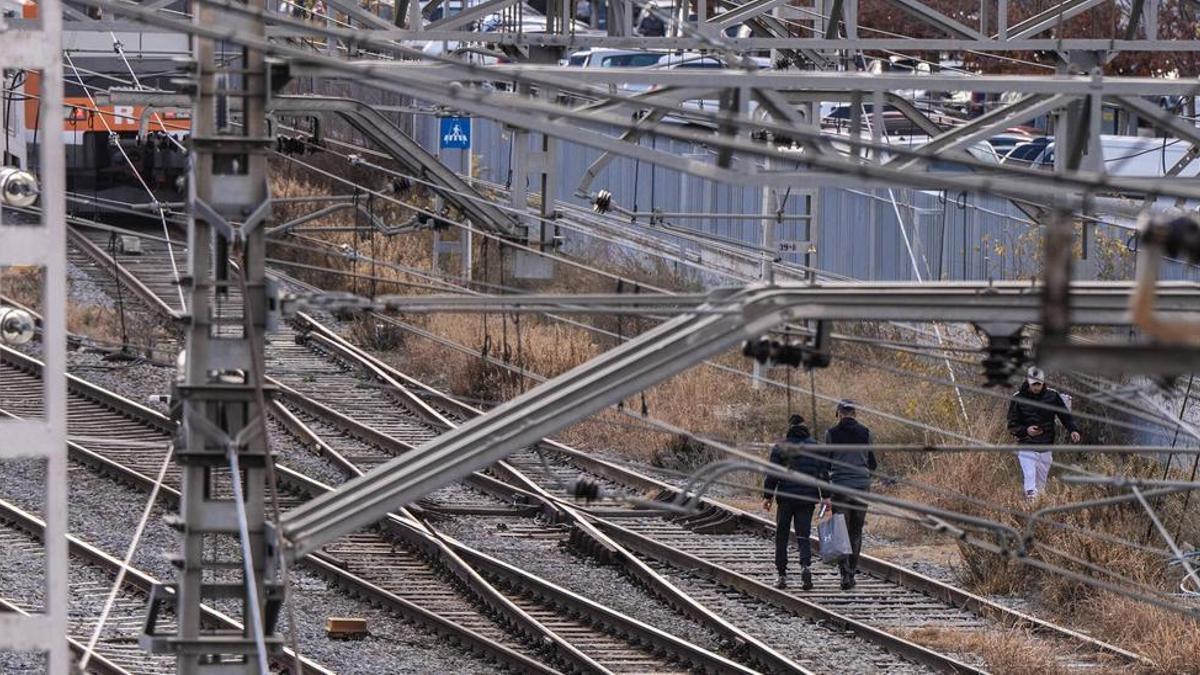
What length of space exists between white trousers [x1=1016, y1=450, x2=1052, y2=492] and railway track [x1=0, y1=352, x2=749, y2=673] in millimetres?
4097

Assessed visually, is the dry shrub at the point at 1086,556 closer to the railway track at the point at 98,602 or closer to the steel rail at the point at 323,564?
the steel rail at the point at 323,564

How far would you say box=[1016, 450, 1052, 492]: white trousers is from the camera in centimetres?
1580

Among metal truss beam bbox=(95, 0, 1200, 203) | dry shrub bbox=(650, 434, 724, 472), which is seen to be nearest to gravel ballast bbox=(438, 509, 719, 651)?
dry shrub bbox=(650, 434, 724, 472)

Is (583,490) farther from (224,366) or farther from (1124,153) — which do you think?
(1124,153)

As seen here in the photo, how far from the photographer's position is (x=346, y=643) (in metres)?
12.7

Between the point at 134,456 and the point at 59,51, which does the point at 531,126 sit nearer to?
the point at 59,51

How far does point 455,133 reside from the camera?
2216 centimetres

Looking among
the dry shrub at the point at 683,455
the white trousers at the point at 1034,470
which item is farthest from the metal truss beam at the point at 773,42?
the dry shrub at the point at 683,455

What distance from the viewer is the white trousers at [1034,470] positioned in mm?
15805

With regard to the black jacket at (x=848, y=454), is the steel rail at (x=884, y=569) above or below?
below

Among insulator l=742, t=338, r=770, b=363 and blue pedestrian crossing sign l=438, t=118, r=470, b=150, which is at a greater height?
blue pedestrian crossing sign l=438, t=118, r=470, b=150

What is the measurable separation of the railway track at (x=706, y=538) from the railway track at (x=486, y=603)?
0.86 metres

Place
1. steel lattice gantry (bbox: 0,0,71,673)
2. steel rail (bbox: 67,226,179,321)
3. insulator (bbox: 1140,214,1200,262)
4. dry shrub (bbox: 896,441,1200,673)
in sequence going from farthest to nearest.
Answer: steel rail (bbox: 67,226,179,321) → dry shrub (bbox: 896,441,1200,673) → steel lattice gantry (bbox: 0,0,71,673) → insulator (bbox: 1140,214,1200,262)

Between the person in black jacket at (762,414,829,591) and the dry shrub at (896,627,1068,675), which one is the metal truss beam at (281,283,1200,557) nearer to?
the dry shrub at (896,627,1068,675)
